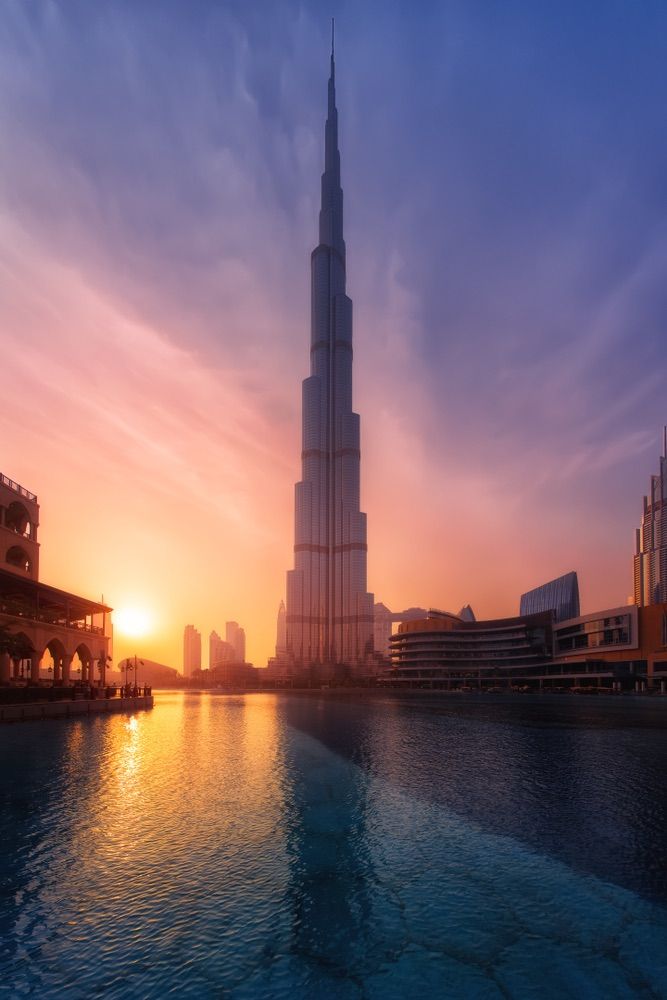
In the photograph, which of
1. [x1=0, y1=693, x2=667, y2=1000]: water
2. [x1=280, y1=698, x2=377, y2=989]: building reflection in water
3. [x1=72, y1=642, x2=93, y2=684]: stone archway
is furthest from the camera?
[x1=72, y1=642, x2=93, y2=684]: stone archway

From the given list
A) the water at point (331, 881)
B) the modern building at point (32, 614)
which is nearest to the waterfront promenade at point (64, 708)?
the modern building at point (32, 614)

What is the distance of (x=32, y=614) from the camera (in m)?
78.2

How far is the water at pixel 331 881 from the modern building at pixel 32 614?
37.1 m

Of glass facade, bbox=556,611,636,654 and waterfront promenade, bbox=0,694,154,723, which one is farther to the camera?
glass facade, bbox=556,611,636,654

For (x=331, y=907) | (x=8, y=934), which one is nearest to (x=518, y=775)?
(x=331, y=907)

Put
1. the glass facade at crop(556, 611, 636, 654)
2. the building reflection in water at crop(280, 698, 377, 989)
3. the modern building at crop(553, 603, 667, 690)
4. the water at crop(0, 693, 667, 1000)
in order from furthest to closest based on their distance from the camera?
the glass facade at crop(556, 611, 636, 654) → the modern building at crop(553, 603, 667, 690) → the building reflection in water at crop(280, 698, 377, 989) → the water at crop(0, 693, 667, 1000)

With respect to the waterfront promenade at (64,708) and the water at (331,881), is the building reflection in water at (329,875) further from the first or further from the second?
the waterfront promenade at (64,708)

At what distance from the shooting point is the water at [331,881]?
12.9 metres

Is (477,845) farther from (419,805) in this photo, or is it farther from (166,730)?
(166,730)

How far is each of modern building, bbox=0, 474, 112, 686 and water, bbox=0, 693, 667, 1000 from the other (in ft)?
122

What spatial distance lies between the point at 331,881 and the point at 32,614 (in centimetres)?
7269

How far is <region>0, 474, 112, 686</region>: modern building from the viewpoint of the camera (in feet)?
230

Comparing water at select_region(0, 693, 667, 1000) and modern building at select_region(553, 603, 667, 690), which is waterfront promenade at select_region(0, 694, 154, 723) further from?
modern building at select_region(553, 603, 667, 690)

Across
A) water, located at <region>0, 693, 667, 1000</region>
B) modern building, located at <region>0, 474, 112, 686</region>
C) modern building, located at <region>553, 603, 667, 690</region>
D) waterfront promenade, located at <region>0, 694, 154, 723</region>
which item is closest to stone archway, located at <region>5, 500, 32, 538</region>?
modern building, located at <region>0, 474, 112, 686</region>
